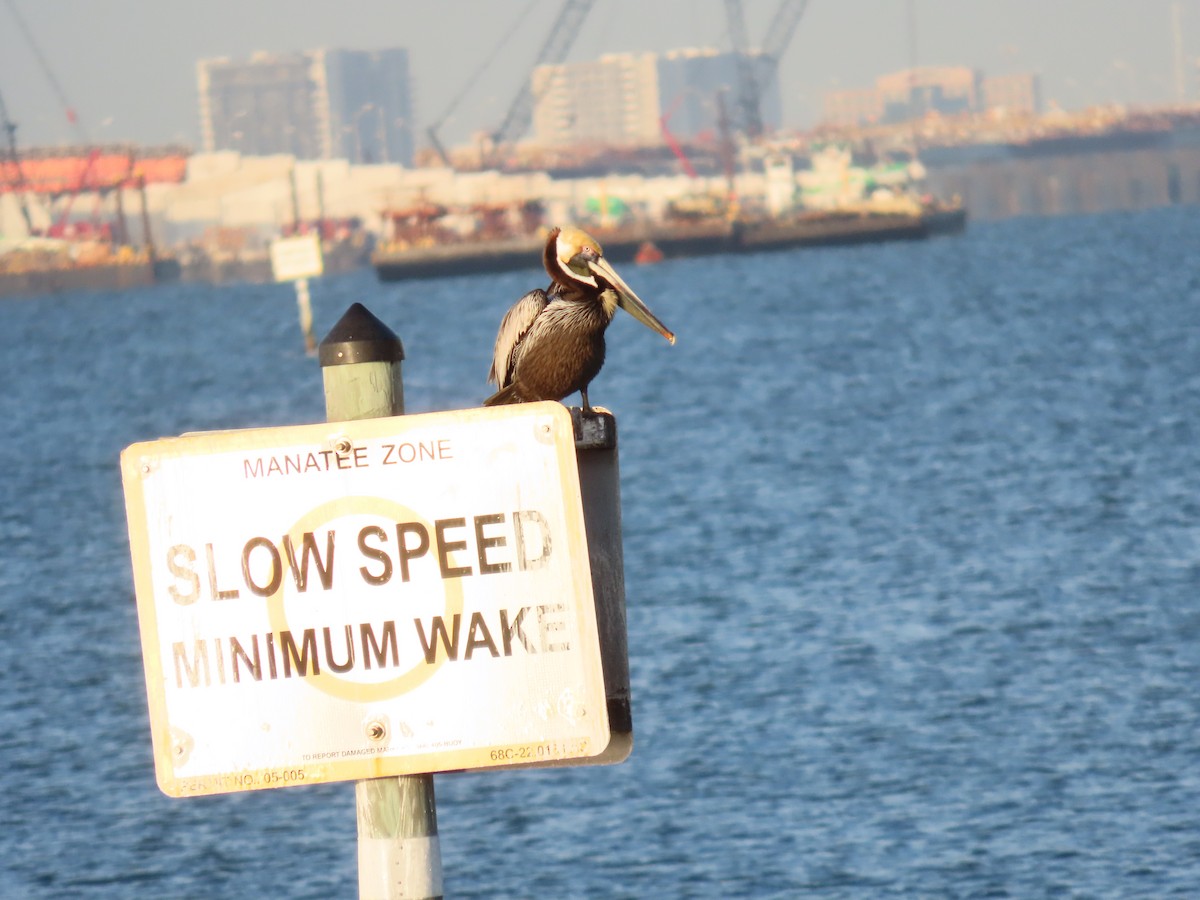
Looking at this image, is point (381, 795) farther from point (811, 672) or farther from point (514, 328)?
point (811, 672)

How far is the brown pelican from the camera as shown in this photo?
4078mm

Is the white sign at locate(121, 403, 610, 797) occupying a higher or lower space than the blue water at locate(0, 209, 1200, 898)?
higher

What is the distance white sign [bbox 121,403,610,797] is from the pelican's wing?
1.41 metres

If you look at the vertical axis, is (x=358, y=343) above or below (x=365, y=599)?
above

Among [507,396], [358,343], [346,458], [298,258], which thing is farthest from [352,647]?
[298,258]

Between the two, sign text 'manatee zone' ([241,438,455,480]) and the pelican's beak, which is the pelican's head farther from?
sign text 'manatee zone' ([241,438,455,480])

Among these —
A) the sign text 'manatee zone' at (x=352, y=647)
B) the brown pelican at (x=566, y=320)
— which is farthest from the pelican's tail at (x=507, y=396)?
the sign text 'manatee zone' at (x=352, y=647)

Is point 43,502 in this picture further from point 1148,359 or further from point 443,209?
point 443,209

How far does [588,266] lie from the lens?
408 cm

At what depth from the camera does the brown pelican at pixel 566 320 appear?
161 inches

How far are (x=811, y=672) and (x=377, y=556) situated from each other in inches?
820

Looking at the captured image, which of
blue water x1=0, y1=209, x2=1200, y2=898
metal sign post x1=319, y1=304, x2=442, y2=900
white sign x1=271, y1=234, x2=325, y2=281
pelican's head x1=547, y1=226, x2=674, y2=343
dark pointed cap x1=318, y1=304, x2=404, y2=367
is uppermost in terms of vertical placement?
white sign x1=271, y1=234, x2=325, y2=281

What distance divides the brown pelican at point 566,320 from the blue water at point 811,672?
11.8m

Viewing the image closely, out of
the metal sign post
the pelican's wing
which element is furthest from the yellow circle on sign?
the pelican's wing
